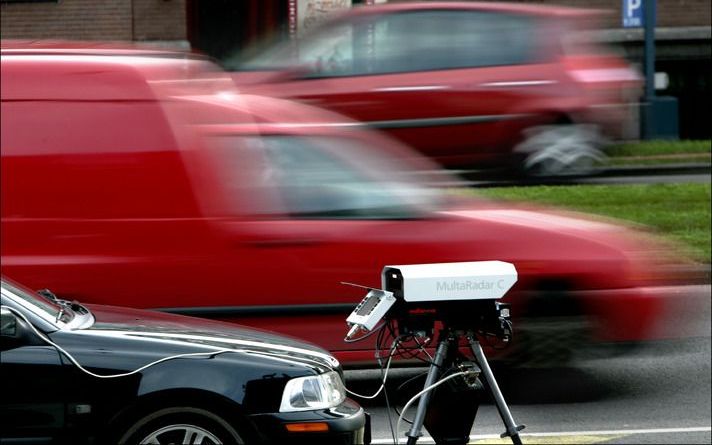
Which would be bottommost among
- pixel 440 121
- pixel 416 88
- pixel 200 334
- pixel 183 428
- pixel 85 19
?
pixel 183 428

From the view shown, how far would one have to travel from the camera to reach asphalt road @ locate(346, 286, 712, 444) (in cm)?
751

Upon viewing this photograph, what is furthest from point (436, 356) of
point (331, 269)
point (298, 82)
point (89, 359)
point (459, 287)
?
point (298, 82)

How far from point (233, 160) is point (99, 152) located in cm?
75

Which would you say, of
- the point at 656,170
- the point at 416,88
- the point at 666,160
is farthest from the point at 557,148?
the point at 666,160

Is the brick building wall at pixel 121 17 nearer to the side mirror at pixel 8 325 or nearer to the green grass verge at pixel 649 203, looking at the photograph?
the green grass verge at pixel 649 203

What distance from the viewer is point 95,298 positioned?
747 cm

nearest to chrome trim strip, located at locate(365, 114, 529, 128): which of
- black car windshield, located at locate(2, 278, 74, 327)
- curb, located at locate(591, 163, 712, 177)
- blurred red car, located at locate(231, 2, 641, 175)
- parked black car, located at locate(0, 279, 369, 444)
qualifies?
blurred red car, located at locate(231, 2, 641, 175)

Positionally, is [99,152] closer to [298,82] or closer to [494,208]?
[494,208]

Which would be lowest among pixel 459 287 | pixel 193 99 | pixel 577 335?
pixel 577 335

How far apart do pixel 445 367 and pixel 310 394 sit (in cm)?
58

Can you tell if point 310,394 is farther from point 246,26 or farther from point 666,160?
point 246,26

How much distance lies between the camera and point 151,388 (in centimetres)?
526

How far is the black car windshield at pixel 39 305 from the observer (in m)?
5.52

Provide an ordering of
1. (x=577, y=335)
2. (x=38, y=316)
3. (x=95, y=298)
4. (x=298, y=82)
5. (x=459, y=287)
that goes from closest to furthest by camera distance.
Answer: (x=459, y=287) < (x=38, y=316) < (x=95, y=298) < (x=577, y=335) < (x=298, y=82)
